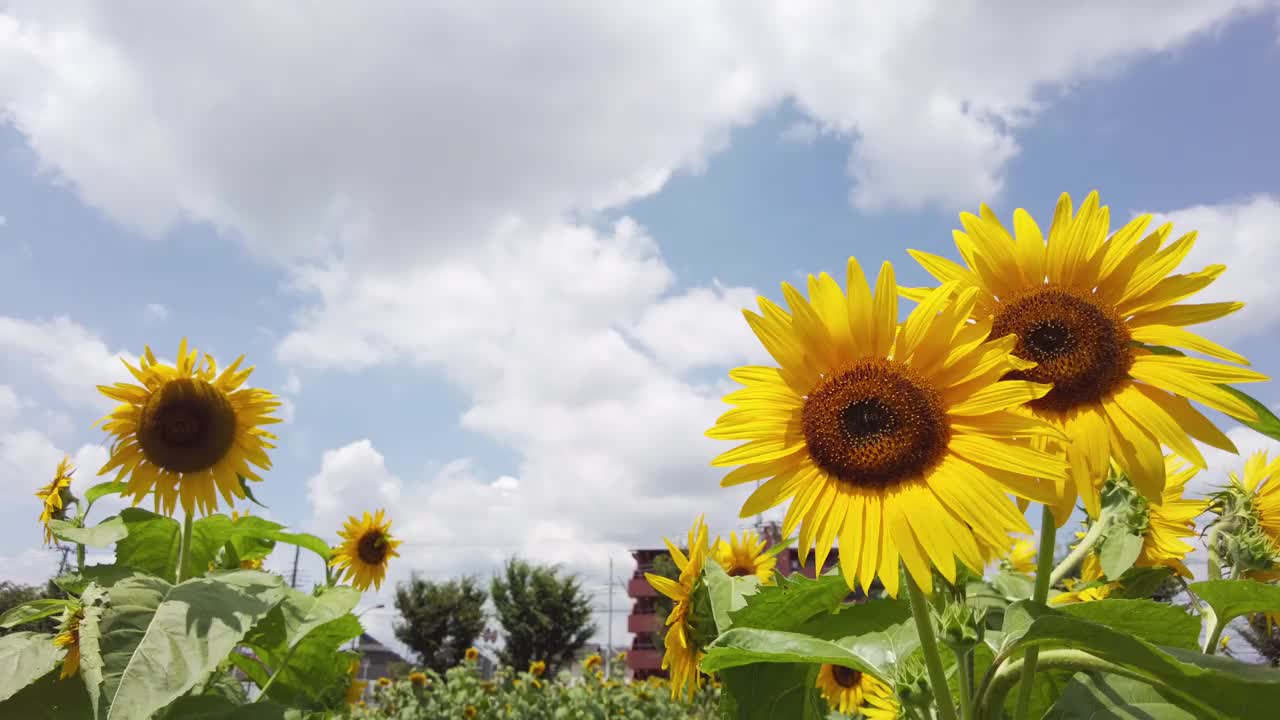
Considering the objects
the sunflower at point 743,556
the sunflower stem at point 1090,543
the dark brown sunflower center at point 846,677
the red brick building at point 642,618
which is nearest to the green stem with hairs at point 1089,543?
the sunflower stem at point 1090,543

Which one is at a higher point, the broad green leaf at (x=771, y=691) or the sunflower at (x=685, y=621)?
the sunflower at (x=685, y=621)

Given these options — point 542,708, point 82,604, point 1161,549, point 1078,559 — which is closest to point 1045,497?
point 1078,559

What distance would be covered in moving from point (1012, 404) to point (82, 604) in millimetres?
2247

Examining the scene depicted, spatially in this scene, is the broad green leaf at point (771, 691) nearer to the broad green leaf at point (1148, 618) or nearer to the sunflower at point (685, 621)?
the broad green leaf at point (1148, 618)

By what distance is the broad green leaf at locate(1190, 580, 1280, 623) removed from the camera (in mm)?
1224

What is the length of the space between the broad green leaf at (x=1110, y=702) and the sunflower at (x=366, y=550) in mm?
6474

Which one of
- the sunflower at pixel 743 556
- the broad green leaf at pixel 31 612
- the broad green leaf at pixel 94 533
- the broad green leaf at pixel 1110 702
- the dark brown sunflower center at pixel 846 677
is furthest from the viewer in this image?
the dark brown sunflower center at pixel 846 677

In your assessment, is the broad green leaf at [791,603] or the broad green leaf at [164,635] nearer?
the broad green leaf at [791,603]

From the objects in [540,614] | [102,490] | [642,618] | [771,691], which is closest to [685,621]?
[771,691]

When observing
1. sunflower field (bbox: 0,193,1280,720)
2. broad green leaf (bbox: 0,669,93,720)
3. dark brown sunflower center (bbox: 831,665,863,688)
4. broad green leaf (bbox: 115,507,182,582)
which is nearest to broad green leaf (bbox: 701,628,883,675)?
sunflower field (bbox: 0,193,1280,720)

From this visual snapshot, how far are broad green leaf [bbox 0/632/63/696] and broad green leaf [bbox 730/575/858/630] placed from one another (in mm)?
1674

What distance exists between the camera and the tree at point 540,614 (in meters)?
41.3

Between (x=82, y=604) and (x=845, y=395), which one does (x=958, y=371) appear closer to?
(x=845, y=395)

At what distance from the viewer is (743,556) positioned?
351 centimetres
